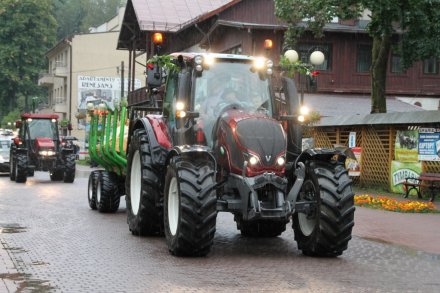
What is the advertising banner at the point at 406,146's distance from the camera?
71.0 ft

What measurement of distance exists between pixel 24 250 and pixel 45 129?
19.1m

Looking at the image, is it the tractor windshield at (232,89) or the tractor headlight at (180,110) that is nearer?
the tractor headlight at (180,110)

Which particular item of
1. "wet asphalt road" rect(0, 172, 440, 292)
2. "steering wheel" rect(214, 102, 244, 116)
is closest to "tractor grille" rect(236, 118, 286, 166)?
"steering wheel" rect(214, 102, 244, 116)

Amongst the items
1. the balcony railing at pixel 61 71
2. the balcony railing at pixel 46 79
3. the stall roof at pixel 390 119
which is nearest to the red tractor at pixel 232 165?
the stall roof at pixel 390 119

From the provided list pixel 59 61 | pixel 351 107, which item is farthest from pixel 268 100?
pixel 59 61

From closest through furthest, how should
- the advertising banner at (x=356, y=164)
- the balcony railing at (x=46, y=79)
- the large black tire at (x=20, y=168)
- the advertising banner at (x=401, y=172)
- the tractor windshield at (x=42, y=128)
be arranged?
the advertising banner at (x=401, y=172) < the advertising banner at (x=356, y=164) < the large black tire at (x=20, y=168) < the tractor windshield at (x=42, y=128) < the balcony railing at (x=46, y=79)

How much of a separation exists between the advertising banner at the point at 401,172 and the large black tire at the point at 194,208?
13297 mm

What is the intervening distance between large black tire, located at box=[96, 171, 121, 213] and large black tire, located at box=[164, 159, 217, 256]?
5.89 meters

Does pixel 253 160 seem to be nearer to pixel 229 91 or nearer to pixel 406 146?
pixel 229 91

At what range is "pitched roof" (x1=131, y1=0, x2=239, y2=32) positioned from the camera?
4525 centimetres

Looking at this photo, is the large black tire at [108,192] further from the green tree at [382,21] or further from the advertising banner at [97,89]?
the advertising banner at [97,89]

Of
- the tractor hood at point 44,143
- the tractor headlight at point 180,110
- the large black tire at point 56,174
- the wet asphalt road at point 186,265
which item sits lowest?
the large black tire at point 56,174

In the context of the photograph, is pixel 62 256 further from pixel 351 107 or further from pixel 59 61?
pixel 59 61

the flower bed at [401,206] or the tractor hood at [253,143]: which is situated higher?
the tractor hood at [253,143]
